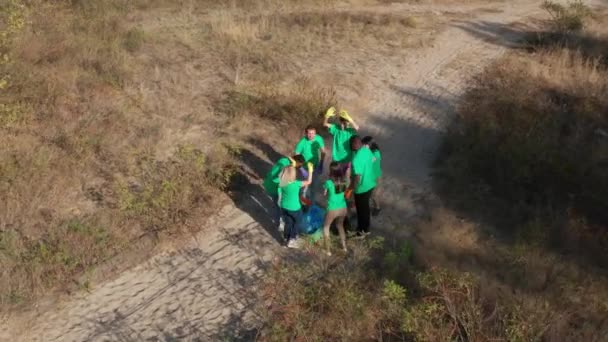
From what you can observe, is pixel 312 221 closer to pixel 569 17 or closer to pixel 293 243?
pixel 293 243

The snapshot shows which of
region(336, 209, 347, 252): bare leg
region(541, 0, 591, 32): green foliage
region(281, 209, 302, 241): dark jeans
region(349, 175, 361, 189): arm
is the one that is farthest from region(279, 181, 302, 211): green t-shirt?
region(541, 0, 591, 32): green foliage

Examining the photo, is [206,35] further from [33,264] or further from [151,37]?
[33,264]

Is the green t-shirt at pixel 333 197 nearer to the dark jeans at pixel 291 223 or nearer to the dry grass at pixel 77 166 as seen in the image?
the dark jeans at pixel 291 223

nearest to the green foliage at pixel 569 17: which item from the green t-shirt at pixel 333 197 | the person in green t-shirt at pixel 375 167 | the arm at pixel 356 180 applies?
the person in green t-shirt at pixel 375 167

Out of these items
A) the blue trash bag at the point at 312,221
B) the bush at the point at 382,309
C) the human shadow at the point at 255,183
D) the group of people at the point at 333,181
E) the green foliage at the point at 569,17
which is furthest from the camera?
the green foliage at the point at 569,17

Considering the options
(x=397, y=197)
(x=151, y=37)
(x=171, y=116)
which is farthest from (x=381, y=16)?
(x=397, y=197)

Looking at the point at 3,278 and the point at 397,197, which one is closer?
the point at 3,278

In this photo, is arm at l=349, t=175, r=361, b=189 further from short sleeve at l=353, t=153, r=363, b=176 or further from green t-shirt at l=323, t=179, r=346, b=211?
green t-shirt at l=323, t=179, r=346, b=211

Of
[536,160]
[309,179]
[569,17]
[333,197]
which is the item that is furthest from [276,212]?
[569,17]
